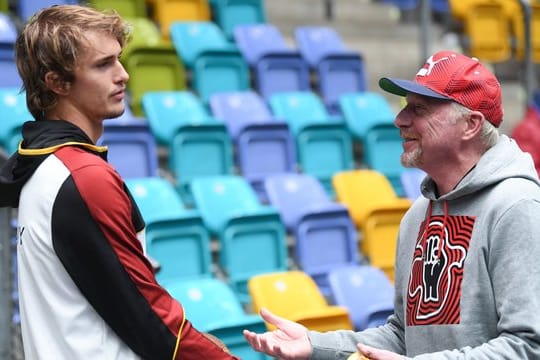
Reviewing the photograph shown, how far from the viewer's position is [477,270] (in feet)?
5.95

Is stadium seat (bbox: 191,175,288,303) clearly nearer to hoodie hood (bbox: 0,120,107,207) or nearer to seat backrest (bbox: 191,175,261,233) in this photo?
seat backrest (bbox: 191,175,261,233)

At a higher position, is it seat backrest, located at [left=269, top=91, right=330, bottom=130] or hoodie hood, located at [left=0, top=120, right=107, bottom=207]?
hoodie hood, located at [left=0, top=120, right=107, bottom=207]

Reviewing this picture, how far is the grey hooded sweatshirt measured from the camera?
5.65 feet

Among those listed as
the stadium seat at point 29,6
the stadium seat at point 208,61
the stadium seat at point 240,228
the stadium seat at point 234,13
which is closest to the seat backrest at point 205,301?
the stadium seat at point 240,228

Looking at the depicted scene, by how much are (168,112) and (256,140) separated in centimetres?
54

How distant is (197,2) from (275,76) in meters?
1.15

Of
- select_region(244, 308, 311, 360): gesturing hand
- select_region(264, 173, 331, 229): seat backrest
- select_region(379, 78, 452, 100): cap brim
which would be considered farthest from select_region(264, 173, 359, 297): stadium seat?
select_region(379, 78, 452, 100): cap brim

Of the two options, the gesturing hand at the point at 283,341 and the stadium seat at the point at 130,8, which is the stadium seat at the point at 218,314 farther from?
the stadium seat at the point at 130,8

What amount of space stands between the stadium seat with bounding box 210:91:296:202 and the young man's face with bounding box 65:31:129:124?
3413 millimetres

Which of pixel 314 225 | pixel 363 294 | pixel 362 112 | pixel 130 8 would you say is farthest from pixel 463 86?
pixel 130 8

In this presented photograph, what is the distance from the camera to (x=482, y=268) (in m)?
1.81

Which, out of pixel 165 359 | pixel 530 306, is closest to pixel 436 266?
pixel 530 306

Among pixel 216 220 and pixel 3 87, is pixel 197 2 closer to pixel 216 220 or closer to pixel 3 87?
pixel 3 87

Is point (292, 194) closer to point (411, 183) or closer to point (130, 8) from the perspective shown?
point (411, 183)
